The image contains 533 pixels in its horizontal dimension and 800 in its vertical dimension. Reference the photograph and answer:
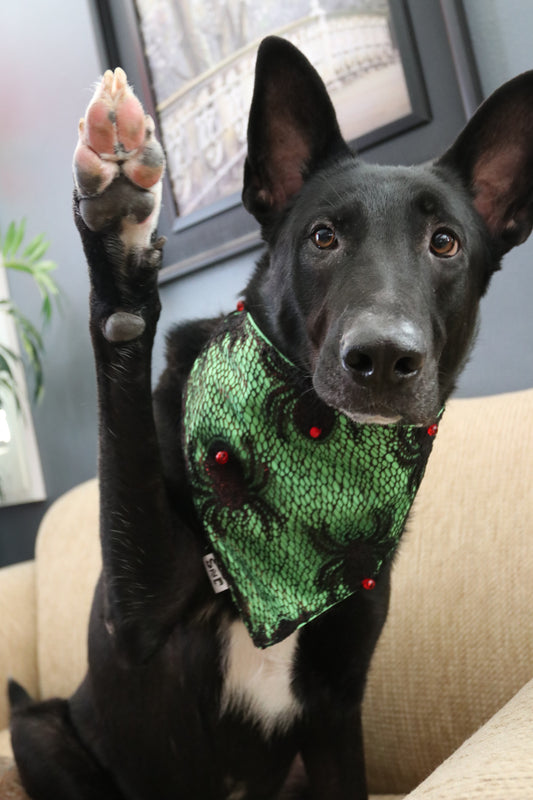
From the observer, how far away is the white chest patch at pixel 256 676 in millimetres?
1030

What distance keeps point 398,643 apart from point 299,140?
2.88 ft

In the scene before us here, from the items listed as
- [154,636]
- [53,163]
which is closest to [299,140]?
[154,636]

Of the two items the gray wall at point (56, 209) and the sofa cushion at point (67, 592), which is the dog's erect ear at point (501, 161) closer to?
the gray wall at point (56, 209)

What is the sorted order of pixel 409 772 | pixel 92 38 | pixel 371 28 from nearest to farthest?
pixel 409 772, pixel 371 28, pixel 92 38

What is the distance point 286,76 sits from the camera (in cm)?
96

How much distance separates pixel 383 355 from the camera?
0.75 m

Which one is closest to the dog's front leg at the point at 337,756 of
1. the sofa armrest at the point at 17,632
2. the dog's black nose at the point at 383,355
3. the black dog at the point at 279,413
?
the black dog at the point at 279,413

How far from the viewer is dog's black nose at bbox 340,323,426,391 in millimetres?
742

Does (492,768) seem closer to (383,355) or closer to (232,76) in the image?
(383,355)

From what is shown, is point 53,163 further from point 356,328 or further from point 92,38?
point 356,328

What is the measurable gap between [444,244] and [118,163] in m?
0.44

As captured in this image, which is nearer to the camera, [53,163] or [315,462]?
[315,462]

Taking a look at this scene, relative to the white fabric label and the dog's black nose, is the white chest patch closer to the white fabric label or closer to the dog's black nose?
the white fabric label

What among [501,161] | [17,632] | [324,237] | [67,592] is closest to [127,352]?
[324,237]
